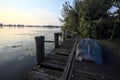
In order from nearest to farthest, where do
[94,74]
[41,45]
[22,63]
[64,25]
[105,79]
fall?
[105,79] < [94,74] < [41,45] < [22,63] < [64,25]

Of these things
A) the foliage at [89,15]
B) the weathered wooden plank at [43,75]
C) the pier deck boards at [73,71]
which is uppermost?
the foliage at [89,15]

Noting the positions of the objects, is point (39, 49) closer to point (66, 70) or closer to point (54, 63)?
point (54, 63)

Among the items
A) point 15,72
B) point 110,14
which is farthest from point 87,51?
point 110,14

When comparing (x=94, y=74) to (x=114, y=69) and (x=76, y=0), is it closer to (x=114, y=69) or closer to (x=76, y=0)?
(x=114, y=69)

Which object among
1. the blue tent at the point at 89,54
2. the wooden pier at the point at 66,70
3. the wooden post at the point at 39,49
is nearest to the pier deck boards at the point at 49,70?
the wooden pier at the point at 66,70

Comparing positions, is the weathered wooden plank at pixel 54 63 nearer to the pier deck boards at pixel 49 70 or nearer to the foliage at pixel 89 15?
the pier deck boards at pixel 49 70

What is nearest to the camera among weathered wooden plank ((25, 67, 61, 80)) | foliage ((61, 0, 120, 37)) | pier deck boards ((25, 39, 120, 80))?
pier deck boards ((25, 39, 120, 80))

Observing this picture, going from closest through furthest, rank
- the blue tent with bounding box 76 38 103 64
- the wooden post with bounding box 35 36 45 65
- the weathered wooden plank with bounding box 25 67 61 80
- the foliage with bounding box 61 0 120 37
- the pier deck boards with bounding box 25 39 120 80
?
the pier deck boards with bounding box 25 39 120 80 → the weathered wooden plank with bounding box 25 67 61 80 → the blue tent with bounding box 76 38 103 64 → the wooden post with bounding box 35 36 45 65 → the foliage with bounding box 61 0 120 37

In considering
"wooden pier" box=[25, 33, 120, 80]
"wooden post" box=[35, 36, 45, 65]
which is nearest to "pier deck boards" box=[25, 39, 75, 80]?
"wooden pier" box=[25, 33, 120, 80]

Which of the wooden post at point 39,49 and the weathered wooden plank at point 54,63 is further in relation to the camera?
the wooden post at point 39,49

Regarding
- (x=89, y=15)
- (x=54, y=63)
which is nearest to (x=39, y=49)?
(x=54, y=63)

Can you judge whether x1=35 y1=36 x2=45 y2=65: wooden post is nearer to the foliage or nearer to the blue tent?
the blue tent

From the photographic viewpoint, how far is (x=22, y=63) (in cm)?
916

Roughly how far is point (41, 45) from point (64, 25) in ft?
44.8
